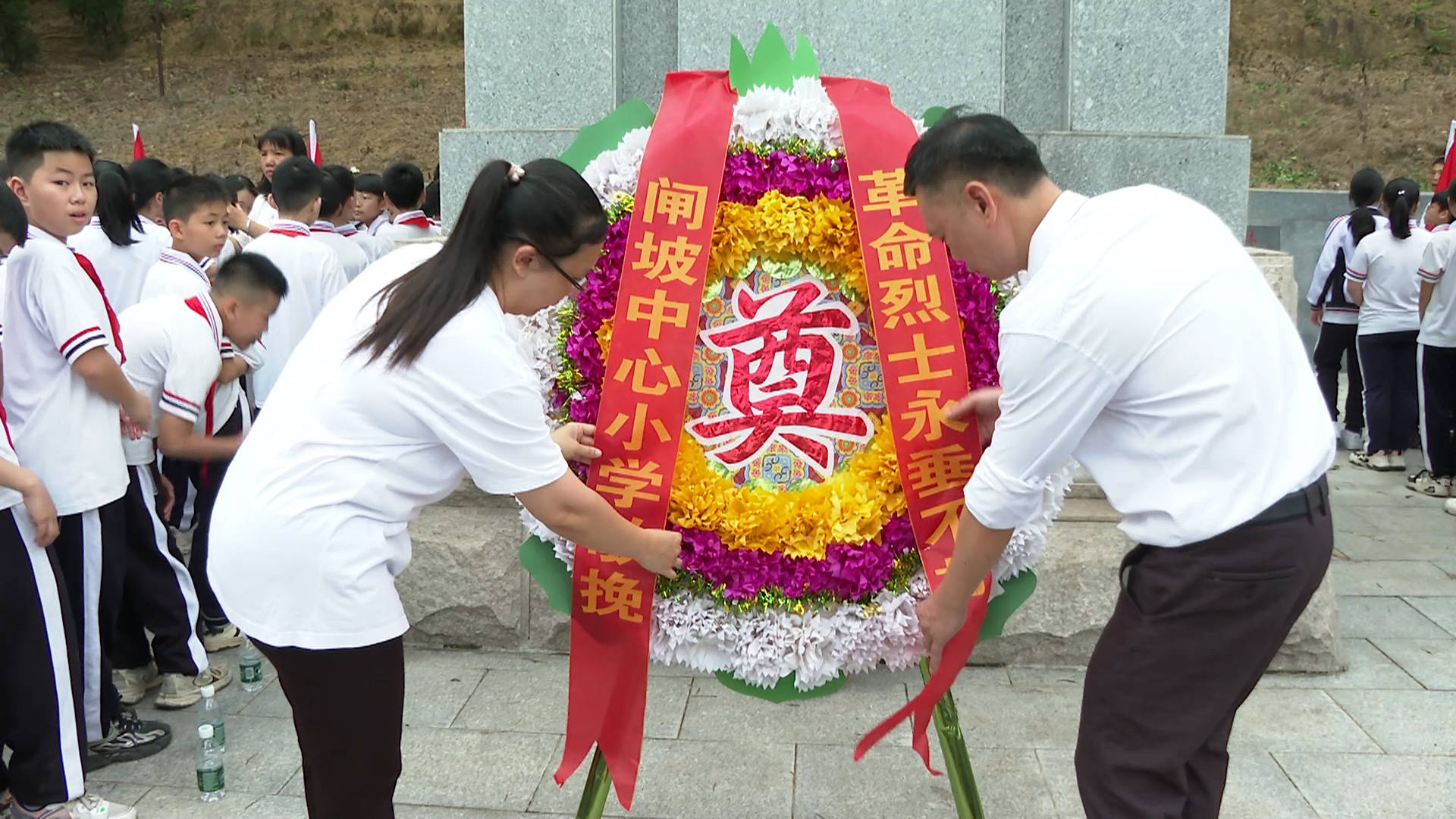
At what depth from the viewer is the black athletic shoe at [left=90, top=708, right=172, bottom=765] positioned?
3.40 metres

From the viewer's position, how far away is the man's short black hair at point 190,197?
4215mm

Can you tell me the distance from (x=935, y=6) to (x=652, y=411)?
2.33 meters

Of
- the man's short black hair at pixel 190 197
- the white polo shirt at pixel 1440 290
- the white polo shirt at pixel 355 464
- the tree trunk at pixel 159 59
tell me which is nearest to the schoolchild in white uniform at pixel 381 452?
the white polo shirt at pixel 355 464

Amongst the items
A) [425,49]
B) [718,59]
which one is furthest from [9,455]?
[425,49]

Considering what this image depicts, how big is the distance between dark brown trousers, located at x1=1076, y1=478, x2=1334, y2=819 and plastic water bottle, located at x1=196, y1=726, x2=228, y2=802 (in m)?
2.41

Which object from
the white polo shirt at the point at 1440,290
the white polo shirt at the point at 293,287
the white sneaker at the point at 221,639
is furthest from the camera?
the white polo shirt at the point at 1440,290

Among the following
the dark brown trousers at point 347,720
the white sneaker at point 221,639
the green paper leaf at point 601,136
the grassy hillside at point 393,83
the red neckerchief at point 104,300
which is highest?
the grassy hillside at point 393,83

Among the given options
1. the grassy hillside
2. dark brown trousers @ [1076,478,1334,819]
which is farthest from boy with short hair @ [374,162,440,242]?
the grassy hillside

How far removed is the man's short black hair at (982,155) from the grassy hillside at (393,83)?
60.2 ft

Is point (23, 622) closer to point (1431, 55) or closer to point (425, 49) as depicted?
point (1431, 55)

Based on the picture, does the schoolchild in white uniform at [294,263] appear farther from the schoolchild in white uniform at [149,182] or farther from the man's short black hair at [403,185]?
the man's short black hair at [403,185]

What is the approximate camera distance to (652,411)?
2.68 metres

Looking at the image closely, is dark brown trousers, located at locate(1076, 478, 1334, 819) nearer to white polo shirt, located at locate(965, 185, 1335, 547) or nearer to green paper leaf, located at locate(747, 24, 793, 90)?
white polo shirt, located at locate(965, 185, 1335, 547)

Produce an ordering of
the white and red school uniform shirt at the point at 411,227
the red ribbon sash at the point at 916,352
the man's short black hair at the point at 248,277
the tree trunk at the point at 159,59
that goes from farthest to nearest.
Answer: the tree trunk at the point at 159,59, the white and red school uniform shirt at the point at 411,227, the man's short black hair at the point at 248,277, the red ribbon sash at the point at 916,352
